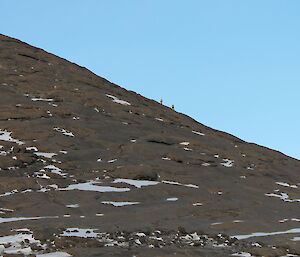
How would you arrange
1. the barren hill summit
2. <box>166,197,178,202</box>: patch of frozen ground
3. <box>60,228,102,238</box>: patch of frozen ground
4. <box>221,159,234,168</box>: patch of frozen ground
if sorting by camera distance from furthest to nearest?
<box>221,159,234,168</box>: patch of frozen ground → <box>166,197,178,202</box>: patch of frozen ground → <box>60,228,102,238</box>: patch of frozen ground → the barren hill summit

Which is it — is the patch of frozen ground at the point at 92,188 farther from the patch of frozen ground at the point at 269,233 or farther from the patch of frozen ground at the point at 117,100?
the patch of frozen ground at the point at 117,100

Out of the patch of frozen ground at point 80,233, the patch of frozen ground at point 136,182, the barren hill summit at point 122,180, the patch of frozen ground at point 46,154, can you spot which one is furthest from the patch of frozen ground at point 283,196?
the patch of frozen ground at point 80,233

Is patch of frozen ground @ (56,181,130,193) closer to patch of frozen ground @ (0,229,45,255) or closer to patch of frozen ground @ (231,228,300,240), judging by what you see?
patch of frozen ground @ (231,228,300,240)

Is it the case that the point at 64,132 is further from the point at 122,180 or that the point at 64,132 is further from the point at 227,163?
the point at 227,163

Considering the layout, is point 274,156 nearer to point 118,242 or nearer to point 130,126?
point 130,126

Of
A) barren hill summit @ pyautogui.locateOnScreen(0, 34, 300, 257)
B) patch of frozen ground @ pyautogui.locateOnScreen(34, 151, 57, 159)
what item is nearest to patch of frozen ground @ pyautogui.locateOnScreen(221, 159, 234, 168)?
barren hill summit @ pyautogui.locateOnScreen(0, 34, 300, 257)

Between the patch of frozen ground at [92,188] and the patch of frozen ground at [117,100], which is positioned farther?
the patch of frozen ground at [117,100]

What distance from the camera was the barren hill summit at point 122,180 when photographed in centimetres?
1817

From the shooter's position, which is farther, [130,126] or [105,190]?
[130,126]

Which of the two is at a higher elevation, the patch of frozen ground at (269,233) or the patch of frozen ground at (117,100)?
the patch of frozen ground at (117,100)

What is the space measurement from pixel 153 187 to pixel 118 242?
1150cm

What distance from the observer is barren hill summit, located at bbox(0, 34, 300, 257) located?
18.2m

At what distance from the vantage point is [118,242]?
679 inches

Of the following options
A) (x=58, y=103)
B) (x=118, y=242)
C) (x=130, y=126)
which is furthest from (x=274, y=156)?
(x=118, y=242)
